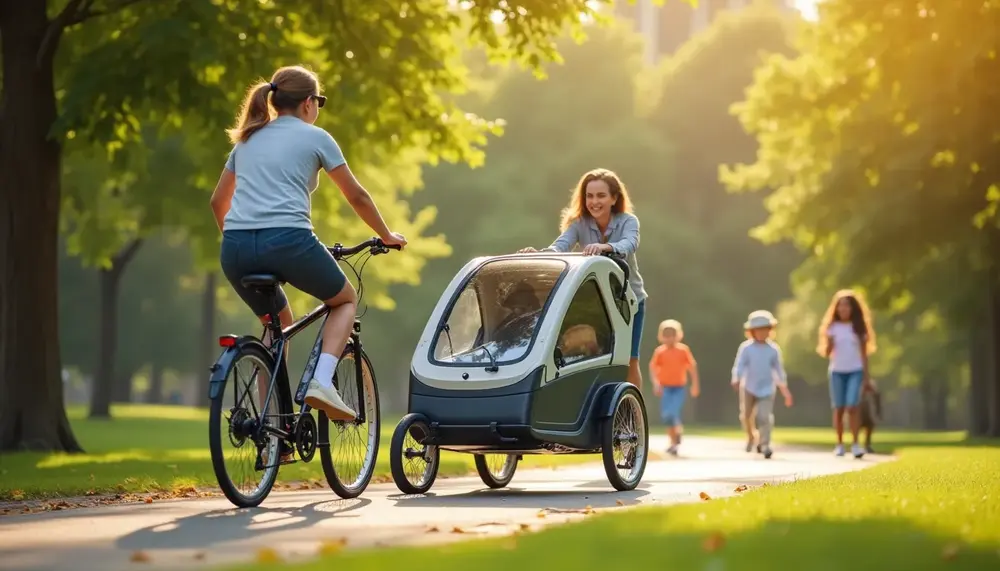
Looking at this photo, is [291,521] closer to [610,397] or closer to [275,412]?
[275,412]

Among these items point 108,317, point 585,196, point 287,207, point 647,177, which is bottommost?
point 287,207

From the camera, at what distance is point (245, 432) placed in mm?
7793

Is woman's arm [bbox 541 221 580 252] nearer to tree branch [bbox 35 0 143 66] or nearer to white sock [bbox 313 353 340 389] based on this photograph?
white sock [bbox 313 353 340 389]

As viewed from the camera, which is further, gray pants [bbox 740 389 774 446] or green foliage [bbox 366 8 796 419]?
green foliage [bbox 366 8 796 419]

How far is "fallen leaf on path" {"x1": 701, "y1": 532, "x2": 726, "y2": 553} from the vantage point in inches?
217

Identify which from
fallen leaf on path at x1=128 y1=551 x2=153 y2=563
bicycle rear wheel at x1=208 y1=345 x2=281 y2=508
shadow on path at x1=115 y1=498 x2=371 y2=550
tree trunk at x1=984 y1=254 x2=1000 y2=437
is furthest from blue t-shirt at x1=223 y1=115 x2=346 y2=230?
tree trunk at x1=984 y1=254 x2=1000 y2=437

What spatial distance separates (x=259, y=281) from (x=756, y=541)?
330 centimetres

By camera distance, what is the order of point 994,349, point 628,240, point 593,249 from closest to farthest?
point 593,249, point 628,240, point 994,349

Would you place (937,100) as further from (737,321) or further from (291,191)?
(737,321)

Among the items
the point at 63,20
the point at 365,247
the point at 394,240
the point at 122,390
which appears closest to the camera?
the point at 394,240

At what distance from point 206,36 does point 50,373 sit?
3933 millimetres

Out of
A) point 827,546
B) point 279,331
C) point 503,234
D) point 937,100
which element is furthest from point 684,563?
point 503,234

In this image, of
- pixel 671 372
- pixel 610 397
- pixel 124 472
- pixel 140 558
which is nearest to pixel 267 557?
pixel 140 558

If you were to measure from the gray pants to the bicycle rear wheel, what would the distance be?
408 inches
